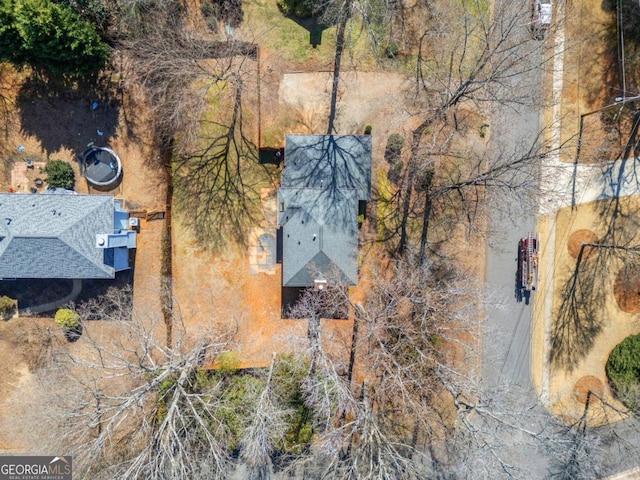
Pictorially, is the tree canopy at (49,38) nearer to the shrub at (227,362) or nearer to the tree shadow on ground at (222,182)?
the tree shadow on ground at (222,182)

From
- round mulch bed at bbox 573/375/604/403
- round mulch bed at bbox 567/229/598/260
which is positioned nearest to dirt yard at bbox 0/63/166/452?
round mulch bed at bbox 567/229/598/260

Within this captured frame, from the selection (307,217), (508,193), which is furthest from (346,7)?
(508,193)

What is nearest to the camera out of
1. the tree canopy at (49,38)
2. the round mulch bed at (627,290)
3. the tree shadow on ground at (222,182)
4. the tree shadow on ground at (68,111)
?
the tree canopy at (49,38)

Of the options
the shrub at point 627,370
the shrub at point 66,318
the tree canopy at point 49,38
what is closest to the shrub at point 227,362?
the shrub at point 66,318

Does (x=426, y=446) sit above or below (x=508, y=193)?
below

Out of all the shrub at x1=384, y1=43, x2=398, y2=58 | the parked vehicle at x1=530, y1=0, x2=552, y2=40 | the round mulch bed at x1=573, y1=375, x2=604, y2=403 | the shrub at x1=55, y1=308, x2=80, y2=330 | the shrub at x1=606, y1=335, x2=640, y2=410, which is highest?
the parked vehicle at x1=530, y1=0, x2=552, y2=40

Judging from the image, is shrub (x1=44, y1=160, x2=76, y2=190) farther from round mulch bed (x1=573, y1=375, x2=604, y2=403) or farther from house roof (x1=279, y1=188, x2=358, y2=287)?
round mulch bed (x1=573, y1=375, x2=604, y2=403)

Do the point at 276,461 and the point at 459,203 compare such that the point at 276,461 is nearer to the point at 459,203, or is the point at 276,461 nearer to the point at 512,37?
the point at 459,203
